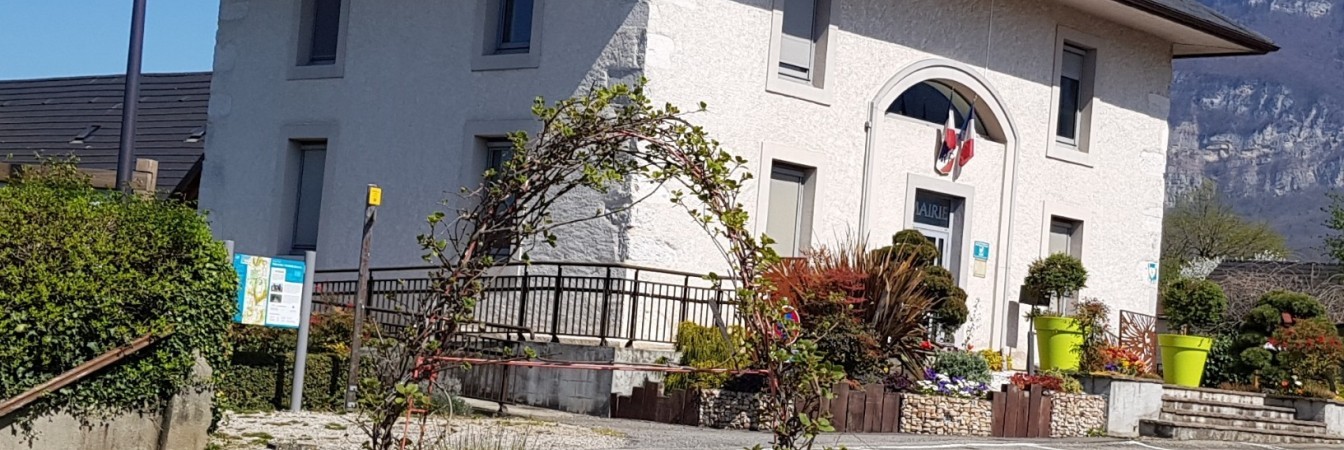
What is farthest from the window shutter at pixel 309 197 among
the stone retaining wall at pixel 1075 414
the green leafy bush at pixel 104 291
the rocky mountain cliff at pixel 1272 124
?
the rocky mountain cliff at pixel 1272 124

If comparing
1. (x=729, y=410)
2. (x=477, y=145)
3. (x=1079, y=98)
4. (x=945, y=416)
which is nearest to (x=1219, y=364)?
(x=1079, y=98)

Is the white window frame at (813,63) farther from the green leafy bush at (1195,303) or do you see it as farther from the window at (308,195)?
the window at (308,195)

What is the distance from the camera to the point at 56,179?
34.7 ft

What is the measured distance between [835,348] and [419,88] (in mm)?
6581

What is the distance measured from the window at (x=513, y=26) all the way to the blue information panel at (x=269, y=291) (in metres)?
6.01

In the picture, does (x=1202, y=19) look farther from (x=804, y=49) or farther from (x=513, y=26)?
(x=513, y=26)

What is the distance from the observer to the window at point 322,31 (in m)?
20.7

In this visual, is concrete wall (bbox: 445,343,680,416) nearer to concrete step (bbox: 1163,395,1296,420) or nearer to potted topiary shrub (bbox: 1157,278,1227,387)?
concrete step (bbox: 1163,395,1296,420)

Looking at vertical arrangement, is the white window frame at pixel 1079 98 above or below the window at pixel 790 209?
above

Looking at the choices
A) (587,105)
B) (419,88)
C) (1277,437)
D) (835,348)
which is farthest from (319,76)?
(587,105)

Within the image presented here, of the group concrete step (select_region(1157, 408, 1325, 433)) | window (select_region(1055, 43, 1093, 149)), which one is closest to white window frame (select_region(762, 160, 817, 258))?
concrete step (select_region(1157, 408, 1325, 433))

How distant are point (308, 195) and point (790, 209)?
232 inches

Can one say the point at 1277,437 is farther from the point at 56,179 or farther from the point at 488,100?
the point at 56,179

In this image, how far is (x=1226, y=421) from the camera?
18.4 meters
